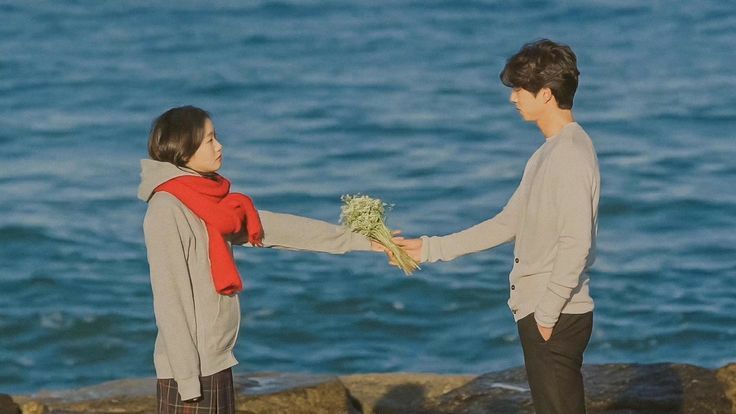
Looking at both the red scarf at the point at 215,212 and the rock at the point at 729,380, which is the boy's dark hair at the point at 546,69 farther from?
the rock at the point at 729,380

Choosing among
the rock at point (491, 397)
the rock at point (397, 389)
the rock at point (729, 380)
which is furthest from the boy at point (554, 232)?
the rock at point (397, 389)

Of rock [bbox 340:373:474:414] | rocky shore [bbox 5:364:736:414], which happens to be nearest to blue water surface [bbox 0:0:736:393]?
rock [bbox 340:373:474:414]

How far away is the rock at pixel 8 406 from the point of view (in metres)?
7.23

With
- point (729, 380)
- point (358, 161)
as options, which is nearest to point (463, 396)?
point (729, 380)

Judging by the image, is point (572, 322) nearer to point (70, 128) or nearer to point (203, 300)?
point (203, 300)

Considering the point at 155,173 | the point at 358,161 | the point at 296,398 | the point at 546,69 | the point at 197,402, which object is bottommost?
the point at 296,398

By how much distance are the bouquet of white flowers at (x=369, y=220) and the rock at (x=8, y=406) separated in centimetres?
252

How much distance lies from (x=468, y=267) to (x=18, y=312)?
4.25 metres

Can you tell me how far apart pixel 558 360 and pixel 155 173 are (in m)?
1.53

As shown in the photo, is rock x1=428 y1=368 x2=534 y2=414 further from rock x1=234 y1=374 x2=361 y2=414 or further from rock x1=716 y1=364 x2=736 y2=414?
rock x1=716 y1=364 x2=736 y2=414

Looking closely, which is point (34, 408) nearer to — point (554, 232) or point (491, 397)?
point (491, 397)

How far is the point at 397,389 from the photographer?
7941mm

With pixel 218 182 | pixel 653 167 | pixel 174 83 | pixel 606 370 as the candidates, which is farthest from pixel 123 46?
pixel 218 182

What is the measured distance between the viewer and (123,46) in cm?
2348
